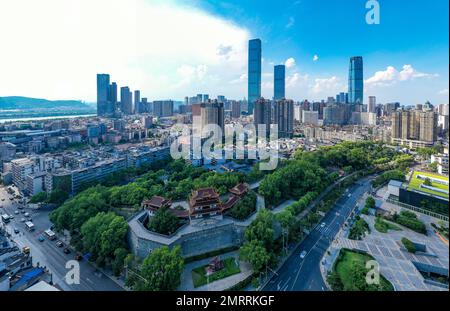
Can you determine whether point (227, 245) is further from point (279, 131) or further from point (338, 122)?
point (338, 122)

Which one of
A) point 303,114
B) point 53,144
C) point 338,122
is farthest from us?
point 303,114

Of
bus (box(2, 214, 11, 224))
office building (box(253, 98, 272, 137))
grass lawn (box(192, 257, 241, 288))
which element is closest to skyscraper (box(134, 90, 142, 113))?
office building (box(253, 98, 272, 137))

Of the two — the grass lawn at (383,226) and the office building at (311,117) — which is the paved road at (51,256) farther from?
the office building at (311,117)

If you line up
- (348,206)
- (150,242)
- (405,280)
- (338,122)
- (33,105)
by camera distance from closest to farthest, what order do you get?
(405,280) → (150,242) → (348,206) → (338,122) → (33,105)

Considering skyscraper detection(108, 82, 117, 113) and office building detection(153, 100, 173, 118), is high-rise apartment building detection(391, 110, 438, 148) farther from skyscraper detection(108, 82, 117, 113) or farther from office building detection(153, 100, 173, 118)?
skyscraper detection(108, 82, 117, 113)

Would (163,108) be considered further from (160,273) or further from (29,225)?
(160,273)

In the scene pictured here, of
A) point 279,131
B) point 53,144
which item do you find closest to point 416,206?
point 279,131

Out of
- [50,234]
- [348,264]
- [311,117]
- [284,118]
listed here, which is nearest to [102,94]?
[284,118]
